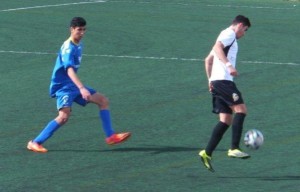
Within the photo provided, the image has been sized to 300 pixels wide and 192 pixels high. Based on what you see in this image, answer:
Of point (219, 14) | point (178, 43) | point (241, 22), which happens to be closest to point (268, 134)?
point (241, 22)

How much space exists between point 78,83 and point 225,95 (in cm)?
191

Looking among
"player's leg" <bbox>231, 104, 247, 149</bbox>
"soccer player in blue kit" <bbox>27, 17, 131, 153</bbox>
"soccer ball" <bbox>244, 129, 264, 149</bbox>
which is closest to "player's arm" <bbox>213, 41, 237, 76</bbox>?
"player's leg" <bbox>231, 104, 247, 149</bbox>

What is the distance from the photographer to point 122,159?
49.0 ft

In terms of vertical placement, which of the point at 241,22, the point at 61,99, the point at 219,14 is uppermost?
the point at 241,22

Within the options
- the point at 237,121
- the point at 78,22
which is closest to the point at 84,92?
the point at 78,22

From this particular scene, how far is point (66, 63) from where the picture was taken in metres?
15.1

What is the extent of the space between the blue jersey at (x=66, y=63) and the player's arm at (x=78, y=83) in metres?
0.08

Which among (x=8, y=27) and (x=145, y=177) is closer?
(x=145, y=177)

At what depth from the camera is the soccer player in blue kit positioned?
49.6 ft

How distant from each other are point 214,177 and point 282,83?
24.5ft

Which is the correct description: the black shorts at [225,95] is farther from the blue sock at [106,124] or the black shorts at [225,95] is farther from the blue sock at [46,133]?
the blue sock at [46,133]

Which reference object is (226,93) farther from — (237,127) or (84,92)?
(84,92)

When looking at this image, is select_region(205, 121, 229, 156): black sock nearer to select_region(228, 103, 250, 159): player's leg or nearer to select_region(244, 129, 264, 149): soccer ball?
select_region(228, 103, 250, 159): player's leg

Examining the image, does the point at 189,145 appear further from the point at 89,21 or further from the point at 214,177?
the point at 89,21
